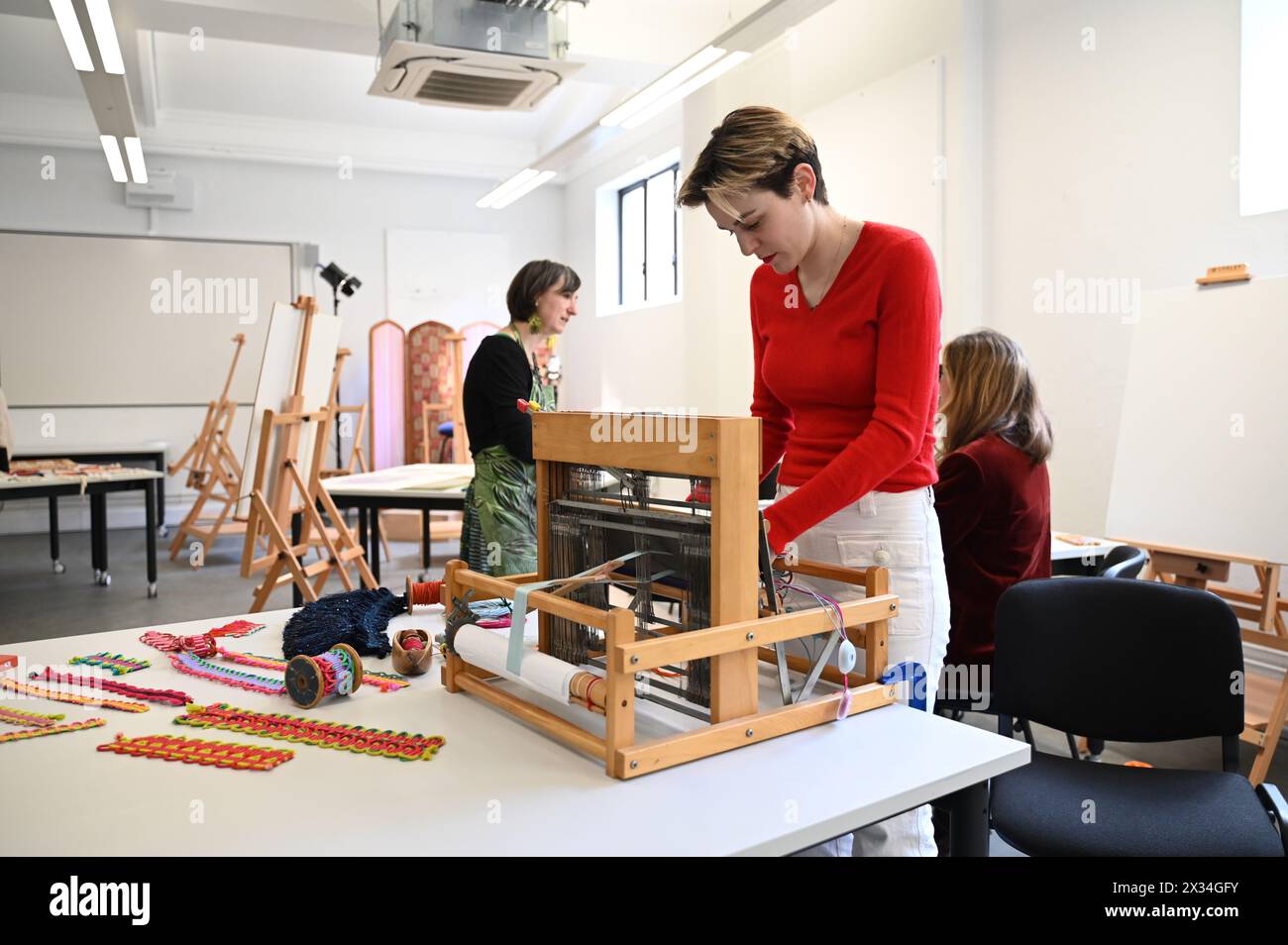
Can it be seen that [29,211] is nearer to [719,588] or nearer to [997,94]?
[997,94]

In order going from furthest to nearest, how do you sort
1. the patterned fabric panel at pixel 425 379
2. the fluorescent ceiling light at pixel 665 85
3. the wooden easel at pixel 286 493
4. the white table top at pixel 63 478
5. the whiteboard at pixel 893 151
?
the patterned fabric panel at pixel 425 379, the white table top at pixel 63 478, the whiteboard at pixel 893 151, the fluorescent ceiling light at pixel 665 85, the wooden easel at pixel 286 493

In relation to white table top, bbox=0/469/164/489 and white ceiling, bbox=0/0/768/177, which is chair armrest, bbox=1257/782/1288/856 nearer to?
white ceiling, bbox=0/0/768/177

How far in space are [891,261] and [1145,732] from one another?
111cm

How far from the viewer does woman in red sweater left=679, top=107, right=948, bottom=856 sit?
1.36 meters

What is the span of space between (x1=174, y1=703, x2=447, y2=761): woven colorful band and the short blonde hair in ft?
2.84

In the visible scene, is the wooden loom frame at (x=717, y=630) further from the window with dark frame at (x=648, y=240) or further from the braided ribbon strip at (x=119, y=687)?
the window with dark frame at (x=648, y=240)

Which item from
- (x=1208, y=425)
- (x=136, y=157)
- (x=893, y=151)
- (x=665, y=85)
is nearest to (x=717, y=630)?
(x=1208, y=425)

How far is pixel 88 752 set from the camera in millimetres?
1152

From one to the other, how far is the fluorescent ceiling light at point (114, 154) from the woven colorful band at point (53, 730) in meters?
5.86

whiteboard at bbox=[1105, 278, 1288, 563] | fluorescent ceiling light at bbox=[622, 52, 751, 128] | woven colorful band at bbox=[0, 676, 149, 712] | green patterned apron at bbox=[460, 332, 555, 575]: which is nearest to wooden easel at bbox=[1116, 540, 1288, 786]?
whiteboard at bbox=[1105, 278, 1288, 563]

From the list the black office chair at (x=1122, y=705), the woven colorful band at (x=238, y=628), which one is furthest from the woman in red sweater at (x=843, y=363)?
the woven colorful band at (x=238, y=628)

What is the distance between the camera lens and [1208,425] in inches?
120

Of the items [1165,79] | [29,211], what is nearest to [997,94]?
[1165,79]

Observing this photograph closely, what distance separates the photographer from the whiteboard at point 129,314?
26.6 ft
